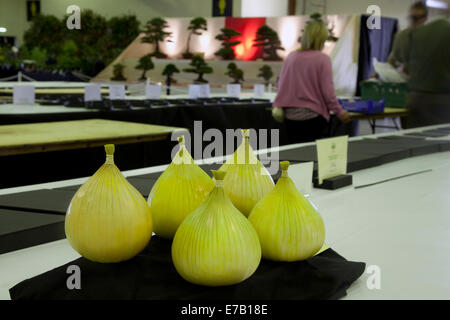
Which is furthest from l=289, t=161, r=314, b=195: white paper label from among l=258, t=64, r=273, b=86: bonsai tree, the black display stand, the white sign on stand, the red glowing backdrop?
the red glowing backdrop

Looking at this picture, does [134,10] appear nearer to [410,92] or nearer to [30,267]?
[410,92]

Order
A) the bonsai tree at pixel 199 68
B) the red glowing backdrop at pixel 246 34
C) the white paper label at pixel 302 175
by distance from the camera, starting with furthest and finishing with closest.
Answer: the red glowing backdrop at pixel 246 34
the bonsai tree at pixel 199 68
the white paper label at pixel 302 175

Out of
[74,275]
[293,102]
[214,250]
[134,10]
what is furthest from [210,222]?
[134,10]

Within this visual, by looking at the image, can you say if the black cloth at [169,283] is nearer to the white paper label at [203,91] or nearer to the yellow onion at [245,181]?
the yellow onion at [245,181]

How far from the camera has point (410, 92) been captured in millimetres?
3490

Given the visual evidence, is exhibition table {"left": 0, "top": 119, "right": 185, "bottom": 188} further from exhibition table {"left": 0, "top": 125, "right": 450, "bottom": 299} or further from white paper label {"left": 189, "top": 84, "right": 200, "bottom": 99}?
white paper label {"left": 189, "top": 84, "right": 200, "bottom": 99}

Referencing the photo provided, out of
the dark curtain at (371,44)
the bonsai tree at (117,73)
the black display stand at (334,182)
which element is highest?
the dark curtain at (371,44)

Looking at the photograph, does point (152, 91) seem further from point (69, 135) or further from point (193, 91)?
point (69, 135)

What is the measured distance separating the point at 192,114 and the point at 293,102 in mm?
1138

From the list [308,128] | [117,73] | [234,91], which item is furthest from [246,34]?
[308,128]

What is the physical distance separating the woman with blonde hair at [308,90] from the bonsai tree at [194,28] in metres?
4.22

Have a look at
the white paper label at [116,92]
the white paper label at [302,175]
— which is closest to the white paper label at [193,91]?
the white paper label at [116,92]

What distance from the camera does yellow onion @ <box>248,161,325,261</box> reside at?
61 centimetres

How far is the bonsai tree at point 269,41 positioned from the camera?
6680 mm
